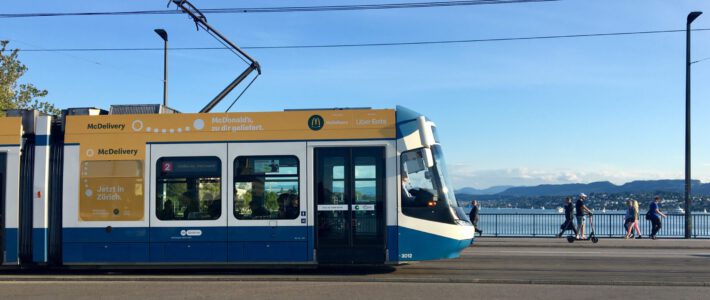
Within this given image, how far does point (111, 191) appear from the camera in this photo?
11.4 m

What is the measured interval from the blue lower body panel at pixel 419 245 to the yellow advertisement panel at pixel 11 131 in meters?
7.12

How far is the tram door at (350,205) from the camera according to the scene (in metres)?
10.9

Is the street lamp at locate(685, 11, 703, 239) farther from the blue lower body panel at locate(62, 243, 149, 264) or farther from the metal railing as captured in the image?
the blue lower body panel at locate(62, 243, 149, 264)

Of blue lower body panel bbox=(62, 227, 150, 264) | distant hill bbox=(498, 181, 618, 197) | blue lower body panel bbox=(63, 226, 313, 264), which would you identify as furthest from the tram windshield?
distant hill bbox=(498, 181, 618, 197)

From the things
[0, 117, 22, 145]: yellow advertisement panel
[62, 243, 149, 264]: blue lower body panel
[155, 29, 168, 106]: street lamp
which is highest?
[155, 29, 168, 106]: street lamp

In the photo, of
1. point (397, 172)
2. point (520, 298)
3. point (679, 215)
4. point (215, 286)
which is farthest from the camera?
point (679, 215)

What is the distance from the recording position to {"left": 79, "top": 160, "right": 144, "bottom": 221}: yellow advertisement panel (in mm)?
11297

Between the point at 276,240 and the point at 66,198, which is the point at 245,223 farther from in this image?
the point at 66,198

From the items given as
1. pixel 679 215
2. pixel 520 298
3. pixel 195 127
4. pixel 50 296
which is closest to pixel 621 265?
pixel 520 298

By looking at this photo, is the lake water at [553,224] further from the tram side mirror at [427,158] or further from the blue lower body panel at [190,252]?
the blue lower body panel at [190,252]

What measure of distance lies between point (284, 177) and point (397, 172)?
1.99 metres

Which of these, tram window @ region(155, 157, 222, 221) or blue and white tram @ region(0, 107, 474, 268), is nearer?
blue and white tram @ region(0, 107, 474, 268)

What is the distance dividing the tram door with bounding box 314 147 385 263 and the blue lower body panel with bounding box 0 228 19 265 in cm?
538

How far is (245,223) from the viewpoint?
11125 millimetres
